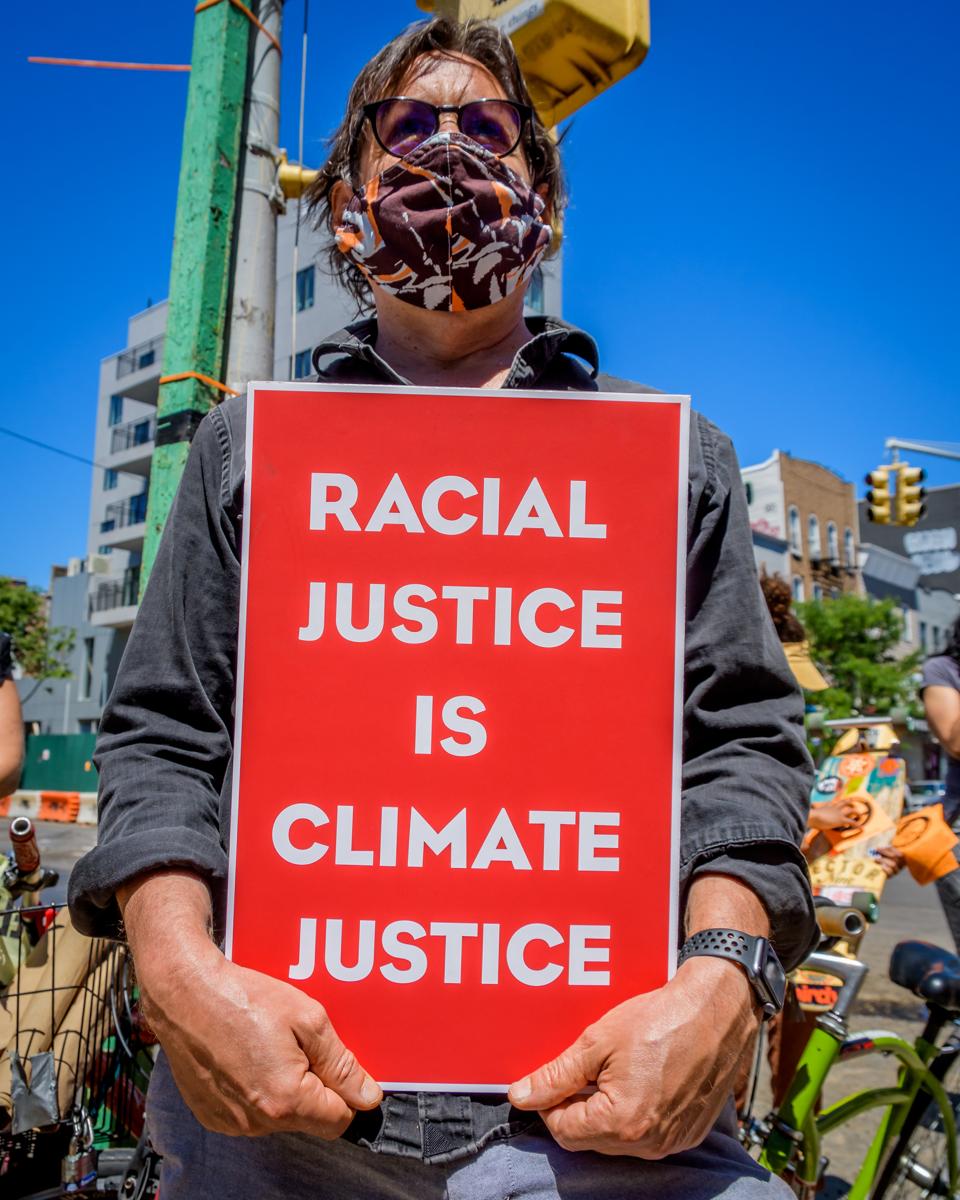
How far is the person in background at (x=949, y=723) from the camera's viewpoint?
13.1 ft

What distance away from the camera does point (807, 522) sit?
1837 inches

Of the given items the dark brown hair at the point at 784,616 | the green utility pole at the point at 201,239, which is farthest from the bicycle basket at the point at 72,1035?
the dark brown hair at the point at 784,616

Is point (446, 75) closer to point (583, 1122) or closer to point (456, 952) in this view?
point (456, 952)

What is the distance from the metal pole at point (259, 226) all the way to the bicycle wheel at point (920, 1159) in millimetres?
3245

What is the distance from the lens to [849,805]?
4.11 m

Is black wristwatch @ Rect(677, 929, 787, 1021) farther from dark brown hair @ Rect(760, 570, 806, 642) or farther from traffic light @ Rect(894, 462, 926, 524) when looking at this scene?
traffic light @ Rect(894, 462, 926, 524)

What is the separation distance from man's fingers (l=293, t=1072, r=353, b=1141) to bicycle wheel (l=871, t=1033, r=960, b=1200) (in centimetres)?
291

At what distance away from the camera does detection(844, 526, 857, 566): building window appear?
49406 millimetres

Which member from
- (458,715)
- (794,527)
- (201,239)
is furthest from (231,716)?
A: (794,527)

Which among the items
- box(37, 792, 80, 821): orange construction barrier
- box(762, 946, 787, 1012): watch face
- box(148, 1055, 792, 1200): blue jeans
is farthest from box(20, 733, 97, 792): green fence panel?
box(762, 946, 787, 1012): watch face

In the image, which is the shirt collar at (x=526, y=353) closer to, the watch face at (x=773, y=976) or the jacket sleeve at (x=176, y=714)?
the jacket sleeve at (x=176, y=714)

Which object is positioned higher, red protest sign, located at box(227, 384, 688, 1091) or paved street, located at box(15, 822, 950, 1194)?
red protest sign, located at box(227, 384, 688, 1091)

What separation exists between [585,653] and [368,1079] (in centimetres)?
54

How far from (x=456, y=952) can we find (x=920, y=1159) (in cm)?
297
